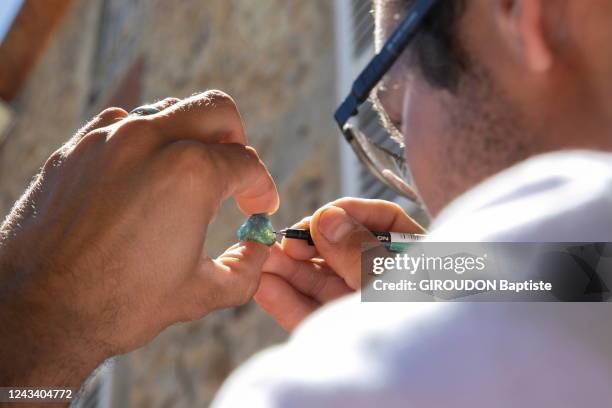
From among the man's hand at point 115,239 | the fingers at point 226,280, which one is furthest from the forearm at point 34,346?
the fingers at point 226,280

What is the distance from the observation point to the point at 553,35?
0.97 meters

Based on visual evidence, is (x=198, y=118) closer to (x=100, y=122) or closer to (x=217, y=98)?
(x=217, y=98)

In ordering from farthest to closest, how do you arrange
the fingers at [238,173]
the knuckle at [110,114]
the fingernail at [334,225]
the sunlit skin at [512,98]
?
the fingernail at [334,225]
the knuckle at [110,114]
the fingers at [238,173]
the sunlit skin at [512,98]

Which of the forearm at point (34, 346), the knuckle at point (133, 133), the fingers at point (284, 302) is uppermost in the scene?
the knuckle at point (133, 133)

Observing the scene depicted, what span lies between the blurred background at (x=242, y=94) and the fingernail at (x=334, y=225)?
59.3 inches

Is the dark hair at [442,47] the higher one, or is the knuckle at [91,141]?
the dark hair at [442,47]

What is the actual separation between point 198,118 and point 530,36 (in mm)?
524

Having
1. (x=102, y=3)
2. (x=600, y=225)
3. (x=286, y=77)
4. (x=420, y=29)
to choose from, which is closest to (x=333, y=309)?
(x=600, y=225)

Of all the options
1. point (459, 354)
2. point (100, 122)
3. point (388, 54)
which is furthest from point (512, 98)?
point (100, 122)

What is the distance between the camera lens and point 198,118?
133 cm

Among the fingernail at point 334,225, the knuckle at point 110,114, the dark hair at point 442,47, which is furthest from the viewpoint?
the fingernail at point 334,225

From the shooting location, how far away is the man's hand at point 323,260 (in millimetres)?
1542

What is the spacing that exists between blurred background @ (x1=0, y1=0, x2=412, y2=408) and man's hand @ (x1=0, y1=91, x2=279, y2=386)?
166 centimetres

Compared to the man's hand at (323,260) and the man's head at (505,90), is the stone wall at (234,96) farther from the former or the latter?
the man's head at (505,90)
